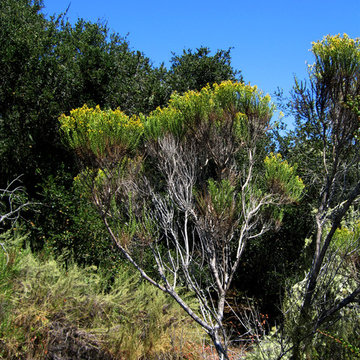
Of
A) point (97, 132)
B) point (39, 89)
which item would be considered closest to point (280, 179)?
point (97, 132)

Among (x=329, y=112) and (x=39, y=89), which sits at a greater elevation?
(x=39, y=89)

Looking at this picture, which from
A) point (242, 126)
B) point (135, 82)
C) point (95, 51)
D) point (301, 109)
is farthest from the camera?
point (135, 82)

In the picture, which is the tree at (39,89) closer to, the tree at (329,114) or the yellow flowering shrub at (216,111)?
the yellow flowering shrub at (216,111)

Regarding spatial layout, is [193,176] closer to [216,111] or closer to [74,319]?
[216,111]

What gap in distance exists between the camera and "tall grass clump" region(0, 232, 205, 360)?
4855 millimetres

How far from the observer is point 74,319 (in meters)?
5.23

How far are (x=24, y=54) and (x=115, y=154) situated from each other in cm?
513

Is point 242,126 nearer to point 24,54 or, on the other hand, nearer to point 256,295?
point 256,295

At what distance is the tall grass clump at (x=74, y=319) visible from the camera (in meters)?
4.86

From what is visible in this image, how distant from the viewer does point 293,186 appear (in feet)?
20.9

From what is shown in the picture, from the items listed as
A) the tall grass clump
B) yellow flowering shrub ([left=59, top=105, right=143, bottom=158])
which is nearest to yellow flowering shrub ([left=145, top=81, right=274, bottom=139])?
yellow flowering shrub ([left=59, top=105, right=143, bottom=158])

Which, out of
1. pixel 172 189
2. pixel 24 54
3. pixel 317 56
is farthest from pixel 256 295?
pixel 24 54

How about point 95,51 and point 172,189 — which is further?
point 95,51

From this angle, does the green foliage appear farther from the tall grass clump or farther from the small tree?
the tall grass clump
